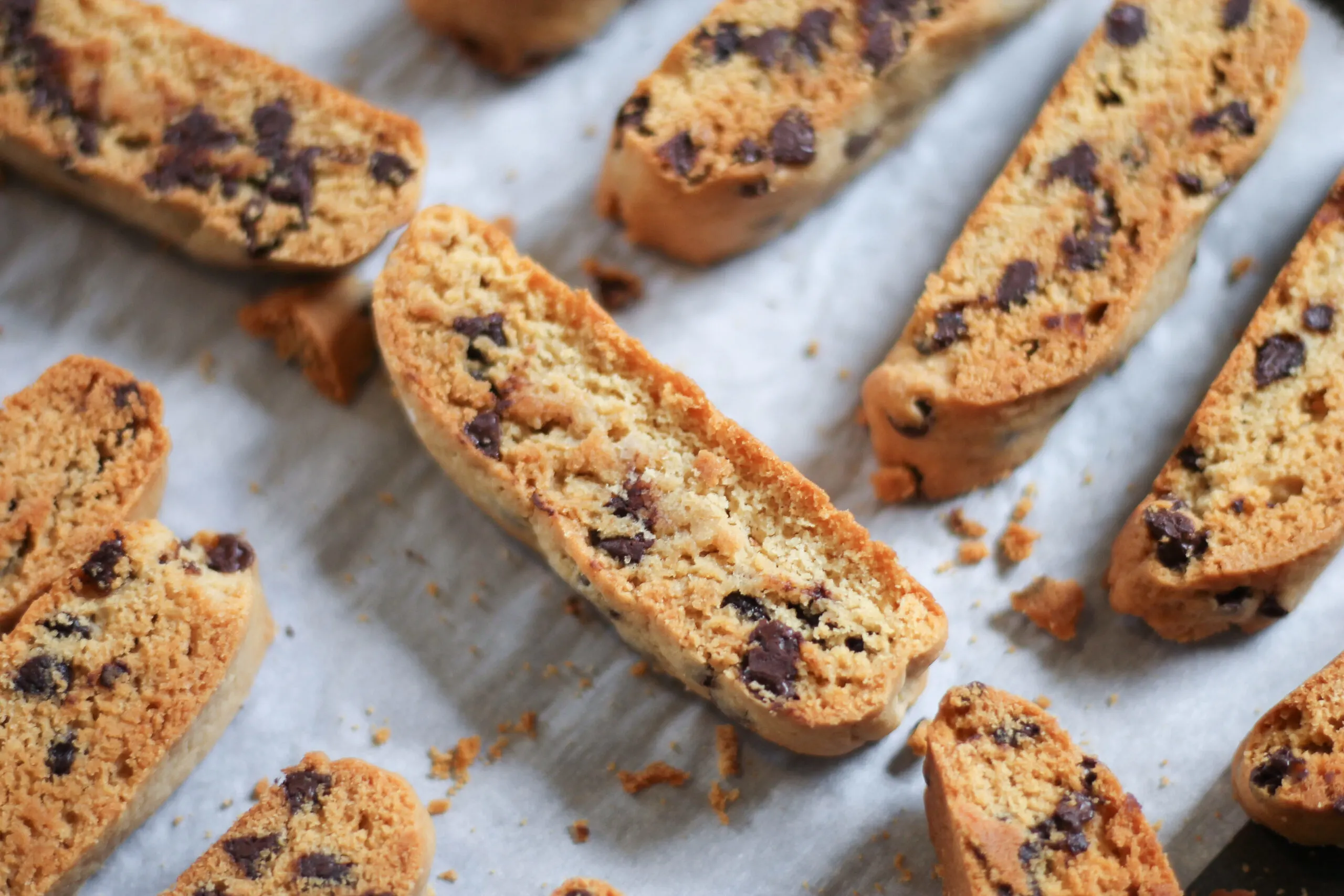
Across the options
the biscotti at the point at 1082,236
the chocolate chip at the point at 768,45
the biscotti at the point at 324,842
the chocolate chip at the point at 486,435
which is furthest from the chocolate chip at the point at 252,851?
the chocolate chip at the point at 768,45

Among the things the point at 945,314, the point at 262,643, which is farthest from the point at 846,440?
the point at 262,643

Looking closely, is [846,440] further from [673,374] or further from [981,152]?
[981,152]

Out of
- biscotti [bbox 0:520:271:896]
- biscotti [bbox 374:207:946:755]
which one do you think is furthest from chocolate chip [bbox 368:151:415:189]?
biscotti [bbox 0:520:271:896]

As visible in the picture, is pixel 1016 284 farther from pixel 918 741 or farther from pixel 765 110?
pixel 918 741

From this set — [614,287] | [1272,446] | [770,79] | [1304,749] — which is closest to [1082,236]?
[1272,446]

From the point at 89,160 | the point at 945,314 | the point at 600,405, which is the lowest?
the point at 89,160

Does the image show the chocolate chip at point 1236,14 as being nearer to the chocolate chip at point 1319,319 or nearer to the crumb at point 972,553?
the chocolate chip at point 1319,319

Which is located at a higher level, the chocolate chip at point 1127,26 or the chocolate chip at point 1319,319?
the chocolate chip at point 1127,26
